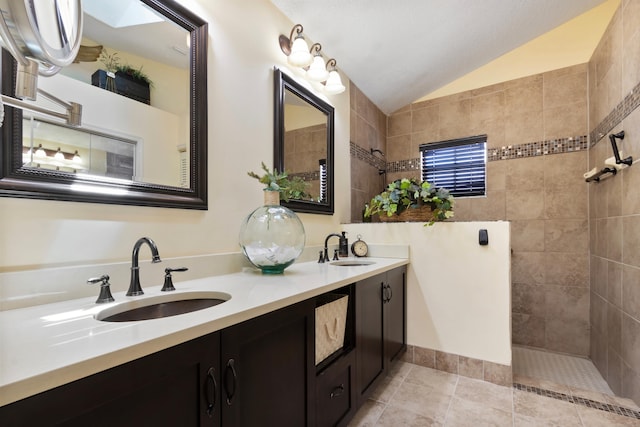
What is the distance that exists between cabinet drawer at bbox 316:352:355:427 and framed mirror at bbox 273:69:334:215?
1.00 meters

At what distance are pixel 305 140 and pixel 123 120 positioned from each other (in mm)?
1214

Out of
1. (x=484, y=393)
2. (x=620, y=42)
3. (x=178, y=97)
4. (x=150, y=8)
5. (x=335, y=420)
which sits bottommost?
(x=484, y=393)

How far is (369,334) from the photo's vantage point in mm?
1653

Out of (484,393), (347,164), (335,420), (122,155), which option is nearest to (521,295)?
(484,393)

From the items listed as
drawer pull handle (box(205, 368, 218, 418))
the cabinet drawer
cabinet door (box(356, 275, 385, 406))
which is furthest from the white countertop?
cabinet door (box(356, 275, 385, 406))

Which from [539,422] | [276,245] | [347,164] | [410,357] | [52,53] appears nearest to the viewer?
[52,53]

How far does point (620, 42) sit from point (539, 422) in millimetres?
2426

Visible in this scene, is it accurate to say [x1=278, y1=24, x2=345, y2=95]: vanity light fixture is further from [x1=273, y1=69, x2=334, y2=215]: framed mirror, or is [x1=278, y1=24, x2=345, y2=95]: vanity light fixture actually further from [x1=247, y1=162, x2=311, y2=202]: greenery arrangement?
[x1=247, y1=162, x2=311, y2=202]: greenery arrangement

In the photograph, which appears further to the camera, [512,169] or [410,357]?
[512,169]

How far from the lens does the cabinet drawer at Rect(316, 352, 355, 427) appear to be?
121 cm

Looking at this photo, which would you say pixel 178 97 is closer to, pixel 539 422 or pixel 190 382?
pixel 190 382

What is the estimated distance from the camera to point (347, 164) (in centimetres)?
269

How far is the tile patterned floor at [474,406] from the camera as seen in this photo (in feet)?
5.24

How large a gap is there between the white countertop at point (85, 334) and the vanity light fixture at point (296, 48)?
58.9 inches
